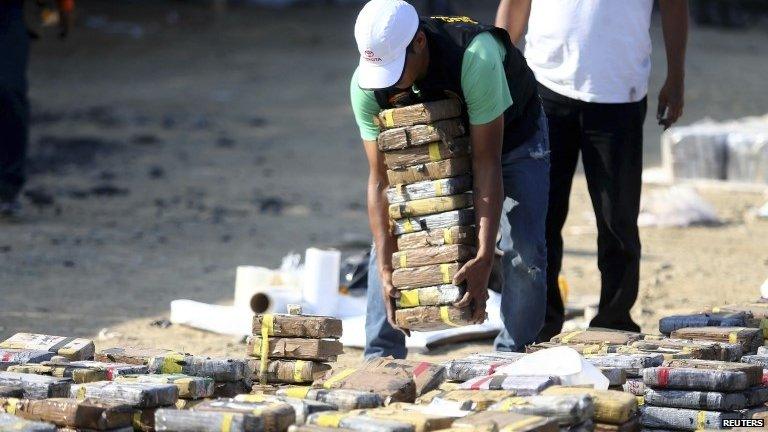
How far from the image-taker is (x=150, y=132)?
Result: 1630cm

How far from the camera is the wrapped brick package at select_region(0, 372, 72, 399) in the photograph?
16.0 feet

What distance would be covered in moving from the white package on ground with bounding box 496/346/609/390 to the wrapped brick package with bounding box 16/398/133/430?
4.60ft

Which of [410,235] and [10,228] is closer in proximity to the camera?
[410,235]

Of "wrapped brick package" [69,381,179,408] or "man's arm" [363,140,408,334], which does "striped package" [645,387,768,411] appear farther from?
"wrapped brick package" [69,381,179,408]

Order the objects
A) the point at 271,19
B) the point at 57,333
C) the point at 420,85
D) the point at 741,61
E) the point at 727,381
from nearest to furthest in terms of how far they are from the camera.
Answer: the point at 727,381 < the point at 420,85 < the point at 57,333 < the point at 741,61 < the point at 271,19

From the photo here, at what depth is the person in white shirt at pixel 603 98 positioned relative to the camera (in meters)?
6.38

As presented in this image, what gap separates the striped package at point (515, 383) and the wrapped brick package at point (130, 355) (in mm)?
1233

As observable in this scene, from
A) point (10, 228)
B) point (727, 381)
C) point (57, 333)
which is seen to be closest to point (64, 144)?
point (10, 228)

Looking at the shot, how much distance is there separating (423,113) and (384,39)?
0.40m

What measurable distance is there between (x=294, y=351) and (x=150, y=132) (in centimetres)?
1118

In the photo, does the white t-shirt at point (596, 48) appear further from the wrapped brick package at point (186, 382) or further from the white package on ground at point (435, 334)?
the wrapped brick package at point (186, 382)

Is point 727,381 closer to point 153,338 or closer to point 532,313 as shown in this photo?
point 532,313

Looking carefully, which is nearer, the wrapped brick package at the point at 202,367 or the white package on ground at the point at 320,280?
the wrapped brick package at the point at 202,367

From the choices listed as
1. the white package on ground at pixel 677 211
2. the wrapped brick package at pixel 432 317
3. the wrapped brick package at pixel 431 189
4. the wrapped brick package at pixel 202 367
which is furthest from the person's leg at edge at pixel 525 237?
the white package on ground at pixel 677 211
